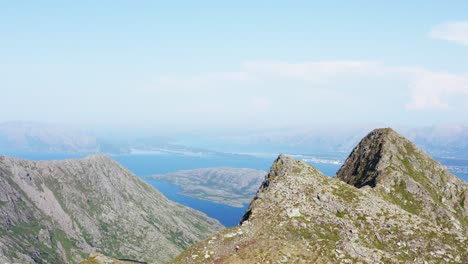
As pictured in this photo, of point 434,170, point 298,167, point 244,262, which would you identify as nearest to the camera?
point 244,262

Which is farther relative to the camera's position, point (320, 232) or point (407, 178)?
point (407, 178)

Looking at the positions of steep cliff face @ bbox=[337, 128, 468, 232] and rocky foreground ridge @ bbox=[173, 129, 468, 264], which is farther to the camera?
steep cliff face @ bbox=[337, 128, 468, 232]

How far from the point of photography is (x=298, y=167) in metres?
62.4

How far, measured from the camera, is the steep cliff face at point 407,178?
98812 millimetres

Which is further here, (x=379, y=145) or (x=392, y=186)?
(x=379, y=145)

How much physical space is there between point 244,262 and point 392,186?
7118 centimetres

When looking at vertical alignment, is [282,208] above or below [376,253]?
above

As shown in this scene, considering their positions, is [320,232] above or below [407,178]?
below

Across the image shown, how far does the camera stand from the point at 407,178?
105562 millimetres

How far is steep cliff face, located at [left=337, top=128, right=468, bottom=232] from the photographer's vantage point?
3890 inches

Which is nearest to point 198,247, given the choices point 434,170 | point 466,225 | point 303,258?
point 303,258

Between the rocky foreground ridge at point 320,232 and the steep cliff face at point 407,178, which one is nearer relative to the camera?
the rocky foreground ridge at point 320,232

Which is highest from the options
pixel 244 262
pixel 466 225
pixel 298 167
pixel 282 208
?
pixel 298 167

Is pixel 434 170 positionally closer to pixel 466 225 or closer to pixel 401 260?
pixel 466 225
